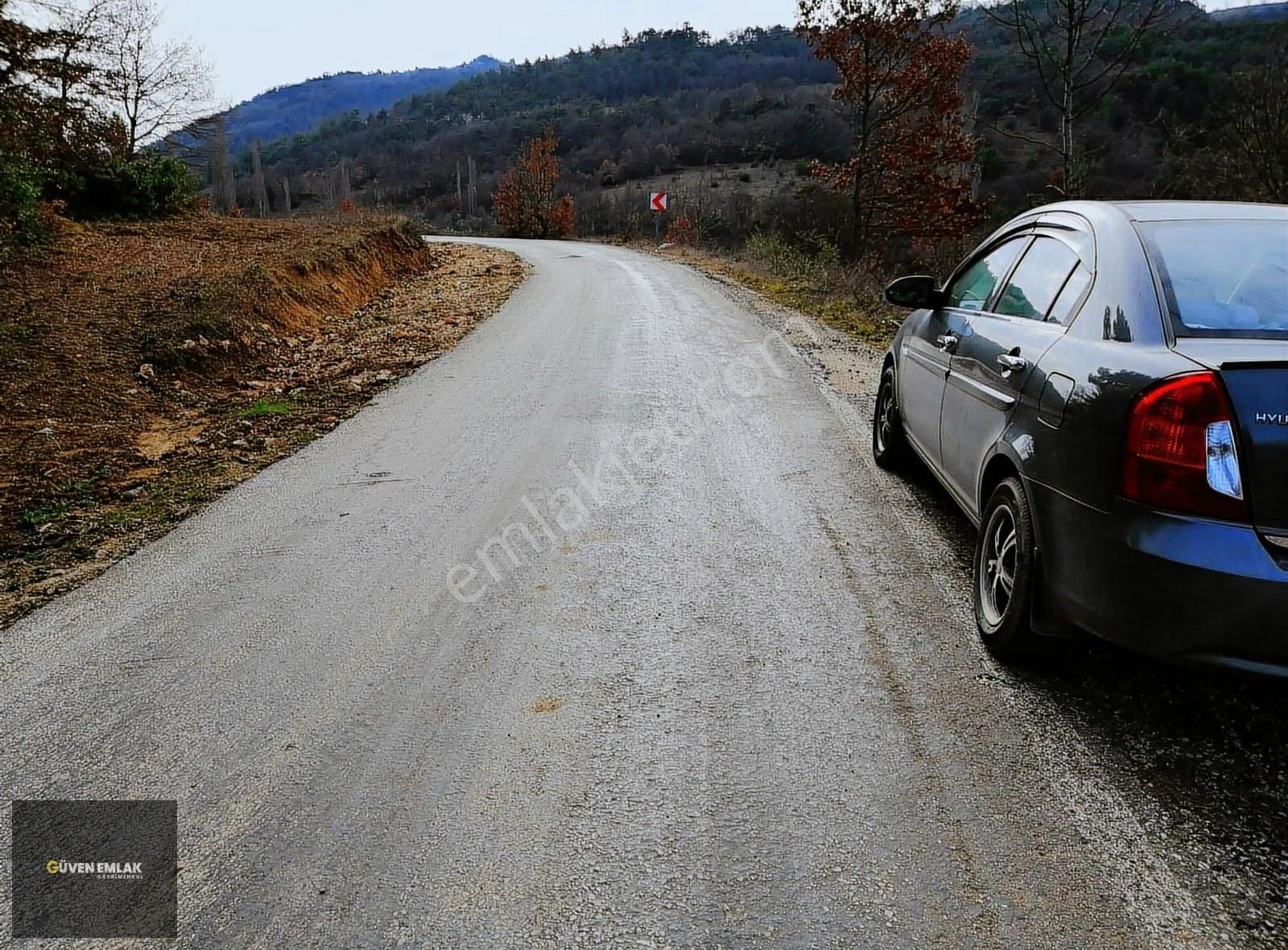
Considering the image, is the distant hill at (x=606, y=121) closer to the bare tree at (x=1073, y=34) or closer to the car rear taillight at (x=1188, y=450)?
the bare tree at (x=1073, y=34)

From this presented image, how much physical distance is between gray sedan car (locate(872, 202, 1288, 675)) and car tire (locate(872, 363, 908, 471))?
145 centimetres

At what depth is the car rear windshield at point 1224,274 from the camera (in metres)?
2.68

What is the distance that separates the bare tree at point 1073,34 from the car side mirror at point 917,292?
20.6 feet

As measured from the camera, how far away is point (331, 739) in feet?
9.46

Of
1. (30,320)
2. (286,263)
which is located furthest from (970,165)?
(30,320)

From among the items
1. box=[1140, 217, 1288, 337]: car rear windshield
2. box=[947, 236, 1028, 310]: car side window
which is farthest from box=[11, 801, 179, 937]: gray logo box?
box=[947, 236, 1028, 310]: car side window

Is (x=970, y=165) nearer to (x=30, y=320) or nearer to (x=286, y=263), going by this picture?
(x=286, y=263)

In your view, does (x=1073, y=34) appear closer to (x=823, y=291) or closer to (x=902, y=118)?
(x=823, y=291)

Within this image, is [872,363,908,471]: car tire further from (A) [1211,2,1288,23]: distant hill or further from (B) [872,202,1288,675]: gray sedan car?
(A) [1211,2,1288,23]: distant hill

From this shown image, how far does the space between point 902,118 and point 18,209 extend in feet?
54.4

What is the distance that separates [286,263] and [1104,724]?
12.4 m

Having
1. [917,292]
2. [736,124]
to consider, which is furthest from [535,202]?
[736,124]

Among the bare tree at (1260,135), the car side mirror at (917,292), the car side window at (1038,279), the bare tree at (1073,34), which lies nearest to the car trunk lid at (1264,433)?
the car side window at (1038,279)

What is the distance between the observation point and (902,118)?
758 inches
